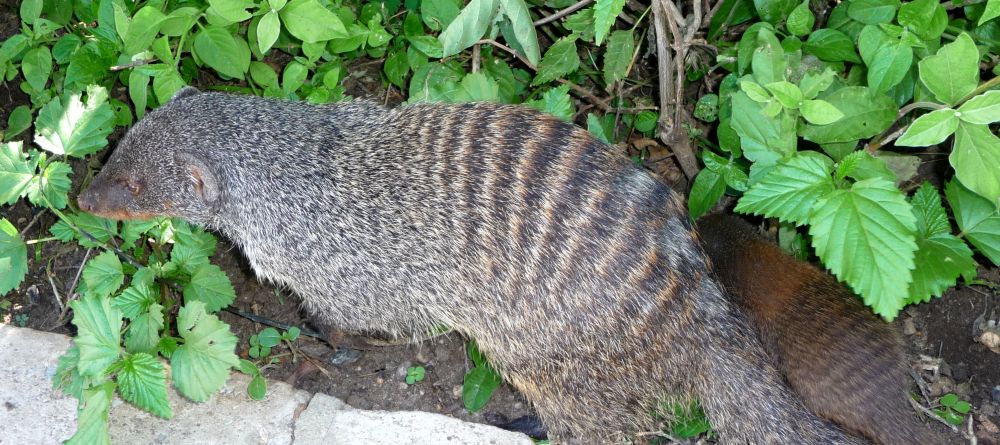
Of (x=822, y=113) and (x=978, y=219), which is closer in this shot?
(x=822, y=113)

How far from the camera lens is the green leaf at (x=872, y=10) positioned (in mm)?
2418

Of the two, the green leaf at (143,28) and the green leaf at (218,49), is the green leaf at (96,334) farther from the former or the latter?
the green leaf at (218,49)

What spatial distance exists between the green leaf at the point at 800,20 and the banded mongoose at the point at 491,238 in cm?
65

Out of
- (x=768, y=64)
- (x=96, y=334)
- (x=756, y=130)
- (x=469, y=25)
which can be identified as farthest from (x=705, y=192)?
(x=96, y=334)

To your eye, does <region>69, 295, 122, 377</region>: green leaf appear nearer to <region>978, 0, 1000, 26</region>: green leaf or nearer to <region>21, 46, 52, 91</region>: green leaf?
<region>21, 46, 52, 91</region>: green leaf

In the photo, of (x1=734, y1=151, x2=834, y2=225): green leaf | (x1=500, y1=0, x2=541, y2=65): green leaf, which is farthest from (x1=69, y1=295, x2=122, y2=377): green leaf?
(x1=734, y1=151, x2=834, y2=225): green leaf

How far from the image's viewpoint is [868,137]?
2.47m

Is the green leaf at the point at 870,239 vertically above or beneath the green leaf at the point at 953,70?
beneath

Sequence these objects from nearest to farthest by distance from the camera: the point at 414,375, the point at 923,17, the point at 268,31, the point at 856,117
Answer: the point at 923,17 → the point at 856,117 → the point at 268,31 → the point at 414,375

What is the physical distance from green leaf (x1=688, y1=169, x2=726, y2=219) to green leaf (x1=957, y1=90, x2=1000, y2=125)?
93 cm

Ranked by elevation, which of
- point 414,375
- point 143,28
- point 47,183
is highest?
point 143,28

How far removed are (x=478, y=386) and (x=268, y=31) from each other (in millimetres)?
1390

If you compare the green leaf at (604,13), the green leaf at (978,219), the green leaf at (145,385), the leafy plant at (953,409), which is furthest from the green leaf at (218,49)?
the leafy plant at (953,409)

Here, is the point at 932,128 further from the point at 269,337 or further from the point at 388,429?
the point at 269,337
